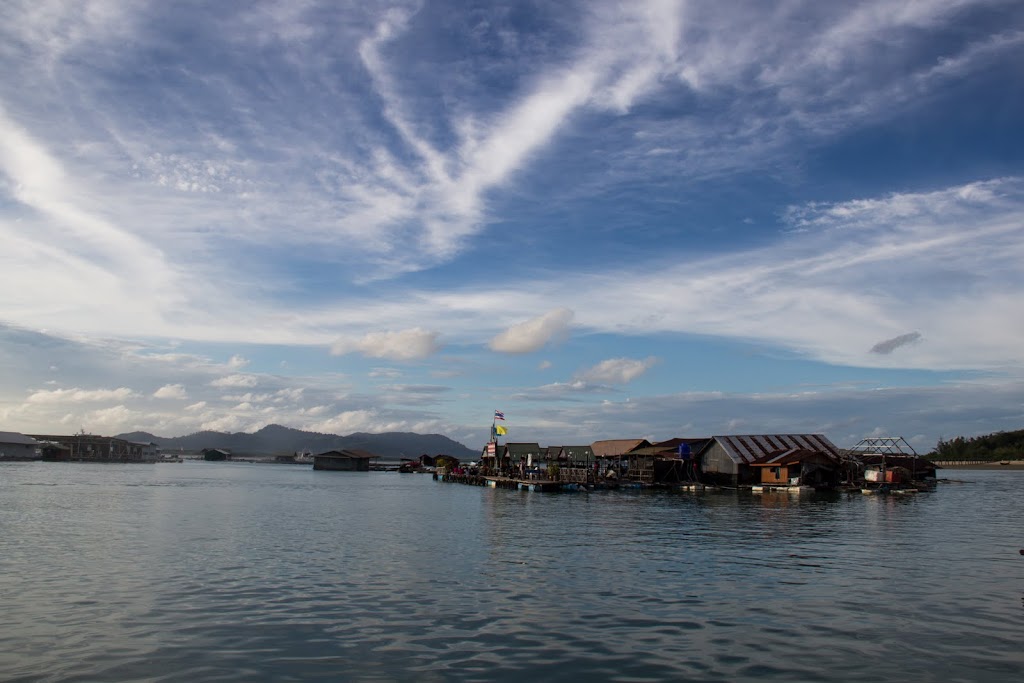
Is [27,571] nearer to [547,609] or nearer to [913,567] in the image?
[547,609]

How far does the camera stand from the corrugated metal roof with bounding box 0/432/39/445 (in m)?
175

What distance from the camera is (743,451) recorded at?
89938 mm

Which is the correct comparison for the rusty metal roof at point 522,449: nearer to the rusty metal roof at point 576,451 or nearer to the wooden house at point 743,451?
the rusty metal roof at point 576,451

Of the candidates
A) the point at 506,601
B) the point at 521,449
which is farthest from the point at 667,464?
the point at 506,601

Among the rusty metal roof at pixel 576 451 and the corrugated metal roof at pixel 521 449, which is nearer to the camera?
the rusty metal roof at pixel 576 451

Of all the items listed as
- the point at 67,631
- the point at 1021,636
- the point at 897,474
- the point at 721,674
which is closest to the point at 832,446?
the point at 897,474

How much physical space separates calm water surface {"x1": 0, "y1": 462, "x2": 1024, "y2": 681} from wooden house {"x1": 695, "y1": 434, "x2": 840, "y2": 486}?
4353 cm

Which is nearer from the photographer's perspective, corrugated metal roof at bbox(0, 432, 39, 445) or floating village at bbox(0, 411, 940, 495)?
floating village at bbox(0, 411, 940, 495)

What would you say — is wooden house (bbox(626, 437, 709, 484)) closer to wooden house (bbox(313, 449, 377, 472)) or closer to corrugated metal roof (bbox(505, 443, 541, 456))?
corrugated metal roof (bbox(505, 443, 541, 456))

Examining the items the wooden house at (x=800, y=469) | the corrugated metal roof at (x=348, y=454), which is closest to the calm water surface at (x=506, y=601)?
the wooden house at (x=800, y=469)

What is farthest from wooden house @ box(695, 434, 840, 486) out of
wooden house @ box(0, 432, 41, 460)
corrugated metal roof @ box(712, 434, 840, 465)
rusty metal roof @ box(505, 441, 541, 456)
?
wooden house @ box(0, 432, 41, 460)

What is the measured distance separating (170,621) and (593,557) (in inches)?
688

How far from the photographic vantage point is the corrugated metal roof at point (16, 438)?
17462 cm

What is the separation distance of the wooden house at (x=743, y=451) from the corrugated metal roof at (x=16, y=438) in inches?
6860
